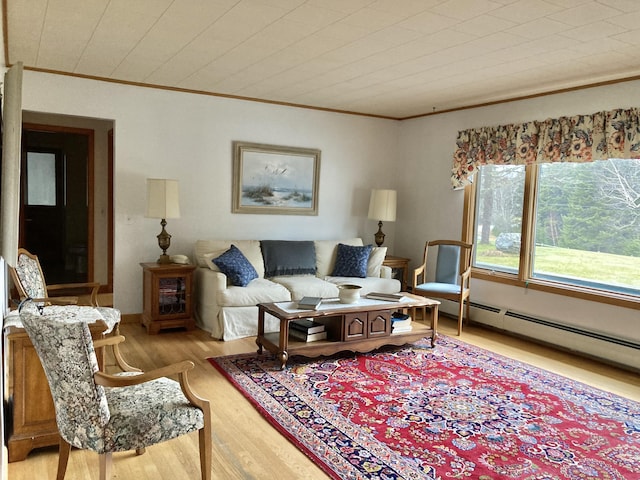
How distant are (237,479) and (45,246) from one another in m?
5.92

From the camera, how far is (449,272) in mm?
5715

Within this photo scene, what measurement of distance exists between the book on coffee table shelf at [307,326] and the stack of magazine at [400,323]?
66 centimetres

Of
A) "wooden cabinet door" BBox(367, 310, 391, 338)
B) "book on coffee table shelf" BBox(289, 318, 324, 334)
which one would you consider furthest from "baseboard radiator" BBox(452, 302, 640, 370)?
"book on coffee table shelf" BBox(289, 318, 324, 334)

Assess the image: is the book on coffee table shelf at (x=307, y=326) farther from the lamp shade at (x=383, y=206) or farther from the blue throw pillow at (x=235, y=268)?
the lamp shade at (x=383, y=206)

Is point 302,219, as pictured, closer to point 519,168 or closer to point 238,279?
point 238,279

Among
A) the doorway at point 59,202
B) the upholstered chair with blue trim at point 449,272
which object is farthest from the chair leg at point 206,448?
the doorway at point 59,202

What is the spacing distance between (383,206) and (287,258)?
1.43 meters

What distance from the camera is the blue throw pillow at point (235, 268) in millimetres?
4941

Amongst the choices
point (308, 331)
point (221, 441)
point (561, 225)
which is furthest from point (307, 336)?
point (561, 225)

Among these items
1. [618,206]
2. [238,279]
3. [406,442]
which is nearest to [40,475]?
[406,442]

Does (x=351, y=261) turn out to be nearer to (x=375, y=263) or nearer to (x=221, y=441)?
(x=375, y=263)

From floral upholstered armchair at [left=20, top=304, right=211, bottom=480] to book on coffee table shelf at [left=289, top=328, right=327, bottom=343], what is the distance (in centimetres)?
192

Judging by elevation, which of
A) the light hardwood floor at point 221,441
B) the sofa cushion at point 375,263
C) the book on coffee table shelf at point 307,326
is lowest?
the light hardwood floor at point 221,441

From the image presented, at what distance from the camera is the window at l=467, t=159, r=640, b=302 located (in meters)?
4.43
